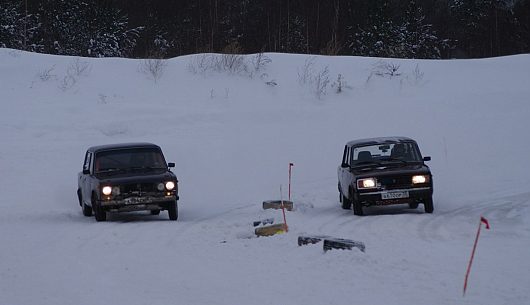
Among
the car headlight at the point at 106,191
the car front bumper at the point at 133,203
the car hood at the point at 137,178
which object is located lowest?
the car front bumper at the point at 133,203

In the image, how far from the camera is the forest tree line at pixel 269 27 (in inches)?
2044

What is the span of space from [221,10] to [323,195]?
43031 mm

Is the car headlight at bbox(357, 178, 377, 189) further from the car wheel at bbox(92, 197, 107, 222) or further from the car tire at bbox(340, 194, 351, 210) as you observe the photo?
the car wheel at bbox(92, 197, 107, 222)

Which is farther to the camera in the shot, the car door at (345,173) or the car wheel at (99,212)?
the car door at (345,173)

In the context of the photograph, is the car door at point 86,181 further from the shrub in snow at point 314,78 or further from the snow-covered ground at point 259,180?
the shrub in snow at point 314,78

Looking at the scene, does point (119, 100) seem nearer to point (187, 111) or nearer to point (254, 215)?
point (187, 111)

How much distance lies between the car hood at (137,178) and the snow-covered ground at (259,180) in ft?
2.71

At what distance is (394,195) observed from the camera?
16.0m

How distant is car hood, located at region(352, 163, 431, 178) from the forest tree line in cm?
3211

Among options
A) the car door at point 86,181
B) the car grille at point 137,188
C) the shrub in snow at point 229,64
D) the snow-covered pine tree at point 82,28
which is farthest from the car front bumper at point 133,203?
the snow-covered pine tree at point 82,28

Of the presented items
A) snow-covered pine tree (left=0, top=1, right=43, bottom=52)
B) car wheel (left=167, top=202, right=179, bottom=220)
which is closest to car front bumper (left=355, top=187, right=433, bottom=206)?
car wheel (left=167, top=202, right=179, bottom=220)

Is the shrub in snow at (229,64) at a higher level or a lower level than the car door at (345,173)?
higher

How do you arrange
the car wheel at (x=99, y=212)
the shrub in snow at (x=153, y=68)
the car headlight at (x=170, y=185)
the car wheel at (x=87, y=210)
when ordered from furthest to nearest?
1. the shrub in snow at (x=153, y=68)
2. the car wheel at (x=87, y=210)
3. the car headlight at (x=170, y=185)
4. the car wheel at (x=99, y=212)

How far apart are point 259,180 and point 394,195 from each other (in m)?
8.68
